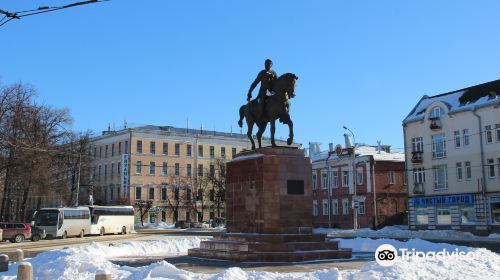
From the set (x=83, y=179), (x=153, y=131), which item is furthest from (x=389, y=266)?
(x=153, y=131)

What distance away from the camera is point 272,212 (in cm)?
1945

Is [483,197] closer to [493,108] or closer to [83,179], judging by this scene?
[493,108]

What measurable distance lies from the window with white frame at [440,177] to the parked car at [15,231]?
3483 cm

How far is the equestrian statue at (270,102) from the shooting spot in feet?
68.2

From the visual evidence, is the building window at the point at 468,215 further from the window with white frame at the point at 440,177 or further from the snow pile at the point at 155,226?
the snow pile at the point at 155,226

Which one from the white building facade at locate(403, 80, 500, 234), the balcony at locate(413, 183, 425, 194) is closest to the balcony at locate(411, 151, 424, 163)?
the white building facade at locate(403, 80, 500, 234)

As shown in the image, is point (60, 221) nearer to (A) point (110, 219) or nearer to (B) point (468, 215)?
(A) point (110, 219)

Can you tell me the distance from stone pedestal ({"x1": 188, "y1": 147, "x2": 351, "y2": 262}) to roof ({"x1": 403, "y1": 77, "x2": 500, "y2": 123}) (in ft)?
106

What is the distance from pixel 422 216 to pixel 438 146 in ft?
21.6

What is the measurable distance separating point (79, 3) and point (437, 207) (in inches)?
1771

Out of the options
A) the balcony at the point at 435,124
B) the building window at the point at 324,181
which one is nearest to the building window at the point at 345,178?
the building window at the point at 324,181

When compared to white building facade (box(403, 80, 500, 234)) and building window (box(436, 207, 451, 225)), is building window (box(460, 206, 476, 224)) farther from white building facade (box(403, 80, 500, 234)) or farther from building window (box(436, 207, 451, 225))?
building window (box(436, 207, 451, 225))

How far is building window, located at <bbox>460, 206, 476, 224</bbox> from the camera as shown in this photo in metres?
48.1

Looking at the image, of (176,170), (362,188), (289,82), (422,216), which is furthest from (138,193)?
(289,82)
